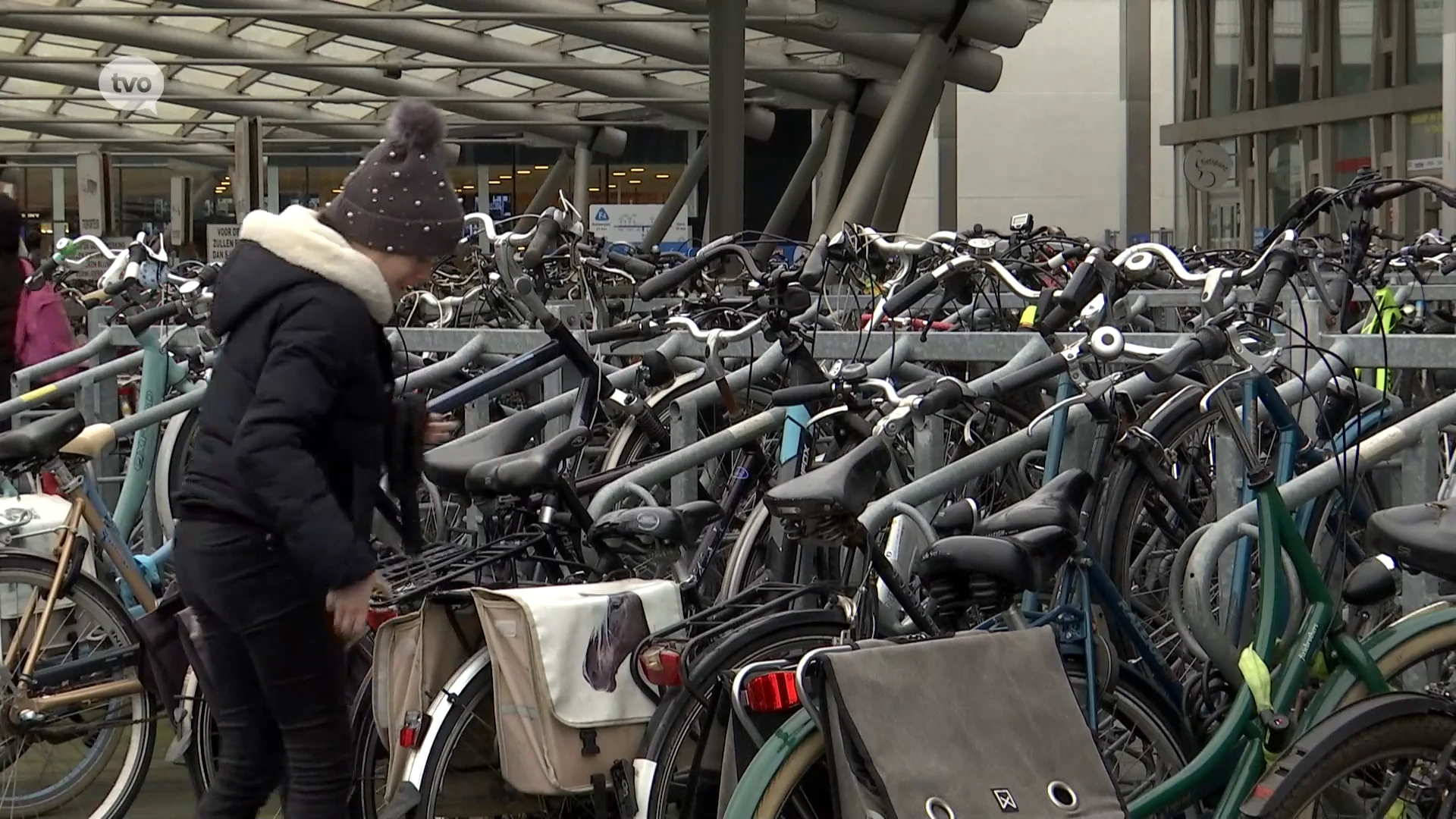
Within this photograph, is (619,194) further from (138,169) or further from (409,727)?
(409,727)

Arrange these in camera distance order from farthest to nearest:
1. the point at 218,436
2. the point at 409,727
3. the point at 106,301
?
the point at 106,301 < the point at 409,727 < the point at 218,436

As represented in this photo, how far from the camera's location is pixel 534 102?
26.0 metres

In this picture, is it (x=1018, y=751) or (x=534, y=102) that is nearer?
(x=1018, y=751)

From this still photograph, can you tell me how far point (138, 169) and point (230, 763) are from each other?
33345 mm

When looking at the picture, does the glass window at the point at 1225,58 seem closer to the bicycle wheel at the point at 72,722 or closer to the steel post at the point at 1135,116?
the steel post at the point at 1135,116

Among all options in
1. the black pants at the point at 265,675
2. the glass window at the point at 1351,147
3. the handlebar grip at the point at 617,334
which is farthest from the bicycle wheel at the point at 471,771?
the glass window at the point at 1351,147

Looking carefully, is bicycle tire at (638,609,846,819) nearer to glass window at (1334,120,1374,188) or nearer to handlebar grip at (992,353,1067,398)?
handlebar grip at (992,353,1067,398)

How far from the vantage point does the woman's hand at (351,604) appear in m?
3.09

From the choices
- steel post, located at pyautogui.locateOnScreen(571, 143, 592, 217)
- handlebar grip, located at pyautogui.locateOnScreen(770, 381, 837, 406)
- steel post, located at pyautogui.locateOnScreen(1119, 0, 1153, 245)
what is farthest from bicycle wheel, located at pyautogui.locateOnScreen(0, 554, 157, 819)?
steel post, located at pyautogui.locateOnScreen(571, 143, 592, 217)

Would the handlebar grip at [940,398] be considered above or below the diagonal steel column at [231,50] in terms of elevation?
below

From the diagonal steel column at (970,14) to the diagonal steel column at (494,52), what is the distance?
5.77 meters

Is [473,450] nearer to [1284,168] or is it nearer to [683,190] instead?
[683,190]

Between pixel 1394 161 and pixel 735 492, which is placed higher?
pixel 1394 161

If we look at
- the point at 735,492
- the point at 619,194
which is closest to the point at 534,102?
the point at 619,194
